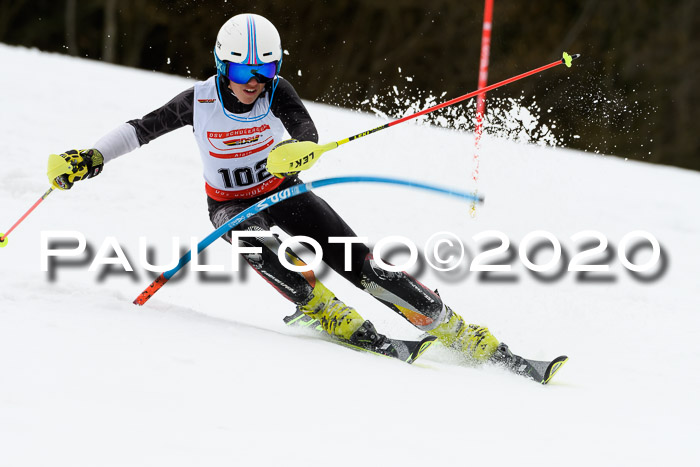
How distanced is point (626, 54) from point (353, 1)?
19.8 ft

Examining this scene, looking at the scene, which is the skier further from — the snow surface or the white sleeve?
the snow surface

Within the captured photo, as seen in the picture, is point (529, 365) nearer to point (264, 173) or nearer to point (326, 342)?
point (326, 342)

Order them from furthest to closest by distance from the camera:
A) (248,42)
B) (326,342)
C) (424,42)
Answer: (424,42) < (326,342) < (248,42)

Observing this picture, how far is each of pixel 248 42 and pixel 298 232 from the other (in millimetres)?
765

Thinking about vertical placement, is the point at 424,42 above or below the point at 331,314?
above

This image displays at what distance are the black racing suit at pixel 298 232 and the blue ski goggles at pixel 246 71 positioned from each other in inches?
3.7

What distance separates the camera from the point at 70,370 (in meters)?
2.08

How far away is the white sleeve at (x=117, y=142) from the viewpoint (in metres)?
3.08

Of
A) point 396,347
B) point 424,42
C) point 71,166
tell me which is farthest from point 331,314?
point 424,42

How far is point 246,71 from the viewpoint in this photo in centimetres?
300

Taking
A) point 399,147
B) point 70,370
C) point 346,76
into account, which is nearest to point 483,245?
point 399,147

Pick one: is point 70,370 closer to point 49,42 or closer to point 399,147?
point 399,147

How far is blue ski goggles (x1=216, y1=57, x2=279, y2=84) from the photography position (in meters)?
2.99

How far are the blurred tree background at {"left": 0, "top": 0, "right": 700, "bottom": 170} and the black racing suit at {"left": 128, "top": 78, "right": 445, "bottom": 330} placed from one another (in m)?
13.5
